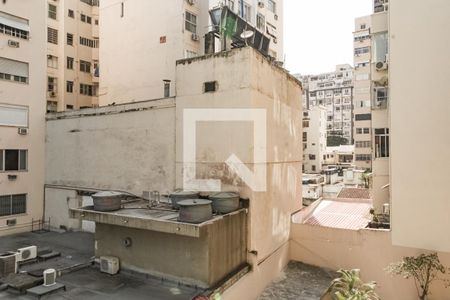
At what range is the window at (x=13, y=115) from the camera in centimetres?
1975

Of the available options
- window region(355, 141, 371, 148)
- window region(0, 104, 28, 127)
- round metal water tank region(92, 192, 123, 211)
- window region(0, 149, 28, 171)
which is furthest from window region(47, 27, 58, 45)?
window region(355, 141, 371, 148)

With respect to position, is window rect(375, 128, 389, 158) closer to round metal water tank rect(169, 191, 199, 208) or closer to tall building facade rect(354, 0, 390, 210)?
tall building facade rect(354, 0, 390, 210)

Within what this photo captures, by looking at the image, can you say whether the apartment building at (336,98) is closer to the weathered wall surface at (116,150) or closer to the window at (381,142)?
the window at (381,142)

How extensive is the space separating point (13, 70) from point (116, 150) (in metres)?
8.82

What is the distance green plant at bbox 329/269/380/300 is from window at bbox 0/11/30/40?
2223cm

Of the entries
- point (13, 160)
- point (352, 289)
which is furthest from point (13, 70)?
point (352, 289)

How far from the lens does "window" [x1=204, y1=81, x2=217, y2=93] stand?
14.3 metres

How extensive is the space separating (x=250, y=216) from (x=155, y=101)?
7140 millimetres

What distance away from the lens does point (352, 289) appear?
505 inches

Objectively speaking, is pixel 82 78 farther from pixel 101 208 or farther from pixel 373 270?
pixel 373 270

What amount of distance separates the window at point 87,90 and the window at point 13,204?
16547 millimetres

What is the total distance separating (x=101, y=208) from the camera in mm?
13273

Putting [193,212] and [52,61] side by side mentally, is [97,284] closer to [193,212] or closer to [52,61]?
[193,212]

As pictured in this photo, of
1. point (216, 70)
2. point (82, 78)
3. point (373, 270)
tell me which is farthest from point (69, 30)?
point (373, 270)
